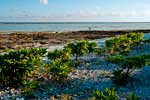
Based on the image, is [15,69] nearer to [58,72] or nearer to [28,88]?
[28,88]

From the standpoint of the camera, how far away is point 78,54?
Result: 17953 mm

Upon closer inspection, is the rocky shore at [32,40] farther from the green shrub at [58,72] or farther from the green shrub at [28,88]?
the green shrub at [28,88]

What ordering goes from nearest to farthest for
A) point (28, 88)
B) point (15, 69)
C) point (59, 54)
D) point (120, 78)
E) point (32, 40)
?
1. point (28, 88)
2. point (15, 69)
3. point (120, 78)
4. point (59, 54)
5. point (32, 40)

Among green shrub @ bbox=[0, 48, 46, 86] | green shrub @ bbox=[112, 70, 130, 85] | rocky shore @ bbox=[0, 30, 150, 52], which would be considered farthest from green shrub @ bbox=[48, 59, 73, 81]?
rocky shore @ bbox=[0, 30, 150, 52]

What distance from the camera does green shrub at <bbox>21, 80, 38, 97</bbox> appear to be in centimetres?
1069

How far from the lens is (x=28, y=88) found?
11.2m

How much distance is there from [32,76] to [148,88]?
406 cm

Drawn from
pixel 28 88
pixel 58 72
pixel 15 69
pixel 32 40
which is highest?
pixel 15 69

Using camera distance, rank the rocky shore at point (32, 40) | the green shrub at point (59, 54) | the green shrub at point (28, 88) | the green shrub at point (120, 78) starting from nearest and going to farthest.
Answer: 1. the green shrub at point (28, 88)
2. the green shrub at point (120, 78)
3. the green shrub at point (59, 54)
4. the rocky shore at point (32, 40)

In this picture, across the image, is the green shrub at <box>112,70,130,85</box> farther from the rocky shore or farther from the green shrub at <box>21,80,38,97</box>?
the rocky shore

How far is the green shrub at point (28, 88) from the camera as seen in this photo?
10.7 metres

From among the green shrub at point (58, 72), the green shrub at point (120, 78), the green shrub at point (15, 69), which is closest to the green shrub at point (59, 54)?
the green shrub at point (58, 72)

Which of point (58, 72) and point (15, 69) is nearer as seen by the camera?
point (15, 69)

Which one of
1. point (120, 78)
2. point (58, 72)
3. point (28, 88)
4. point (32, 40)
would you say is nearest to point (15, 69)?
point (28, 88)
